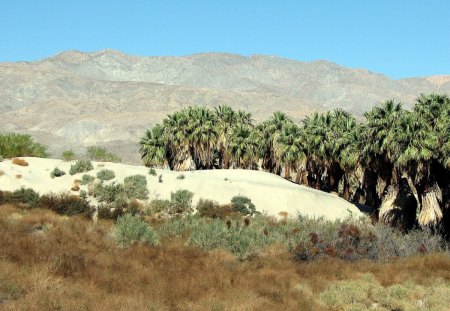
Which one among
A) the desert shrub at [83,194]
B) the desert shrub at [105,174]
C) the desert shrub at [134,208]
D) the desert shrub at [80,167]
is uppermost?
the desert shrub at [80,167]

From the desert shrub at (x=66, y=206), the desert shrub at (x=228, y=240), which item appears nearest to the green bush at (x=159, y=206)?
the desert shrub at (x=66, y=206)

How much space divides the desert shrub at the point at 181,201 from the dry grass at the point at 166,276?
59.4 ft

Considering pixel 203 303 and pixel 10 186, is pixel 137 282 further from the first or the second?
pixel 10 186

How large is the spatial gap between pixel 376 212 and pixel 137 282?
3633cm

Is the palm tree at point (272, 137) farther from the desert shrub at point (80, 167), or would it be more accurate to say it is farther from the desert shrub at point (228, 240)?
the desert shrub at point (228, 240)

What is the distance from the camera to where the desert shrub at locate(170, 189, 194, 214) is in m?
39.8

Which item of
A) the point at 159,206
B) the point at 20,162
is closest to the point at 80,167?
the point at 20,162

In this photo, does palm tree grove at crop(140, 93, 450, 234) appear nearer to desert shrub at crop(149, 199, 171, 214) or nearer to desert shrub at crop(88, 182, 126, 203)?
desert shrub at crop(149, 199, 171, 214)

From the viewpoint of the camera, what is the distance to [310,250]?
20.2m

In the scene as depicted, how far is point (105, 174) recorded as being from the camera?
4694 centimetres

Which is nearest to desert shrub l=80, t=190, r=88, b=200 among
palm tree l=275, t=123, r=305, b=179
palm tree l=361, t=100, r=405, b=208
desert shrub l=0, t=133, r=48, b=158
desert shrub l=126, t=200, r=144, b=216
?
desert shrub l=126, t=200, r=144, b=216

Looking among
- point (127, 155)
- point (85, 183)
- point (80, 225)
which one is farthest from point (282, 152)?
point (127, 155)

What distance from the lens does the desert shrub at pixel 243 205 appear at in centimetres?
4203

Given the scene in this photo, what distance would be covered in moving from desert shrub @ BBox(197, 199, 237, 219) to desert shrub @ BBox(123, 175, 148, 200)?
5506mm
